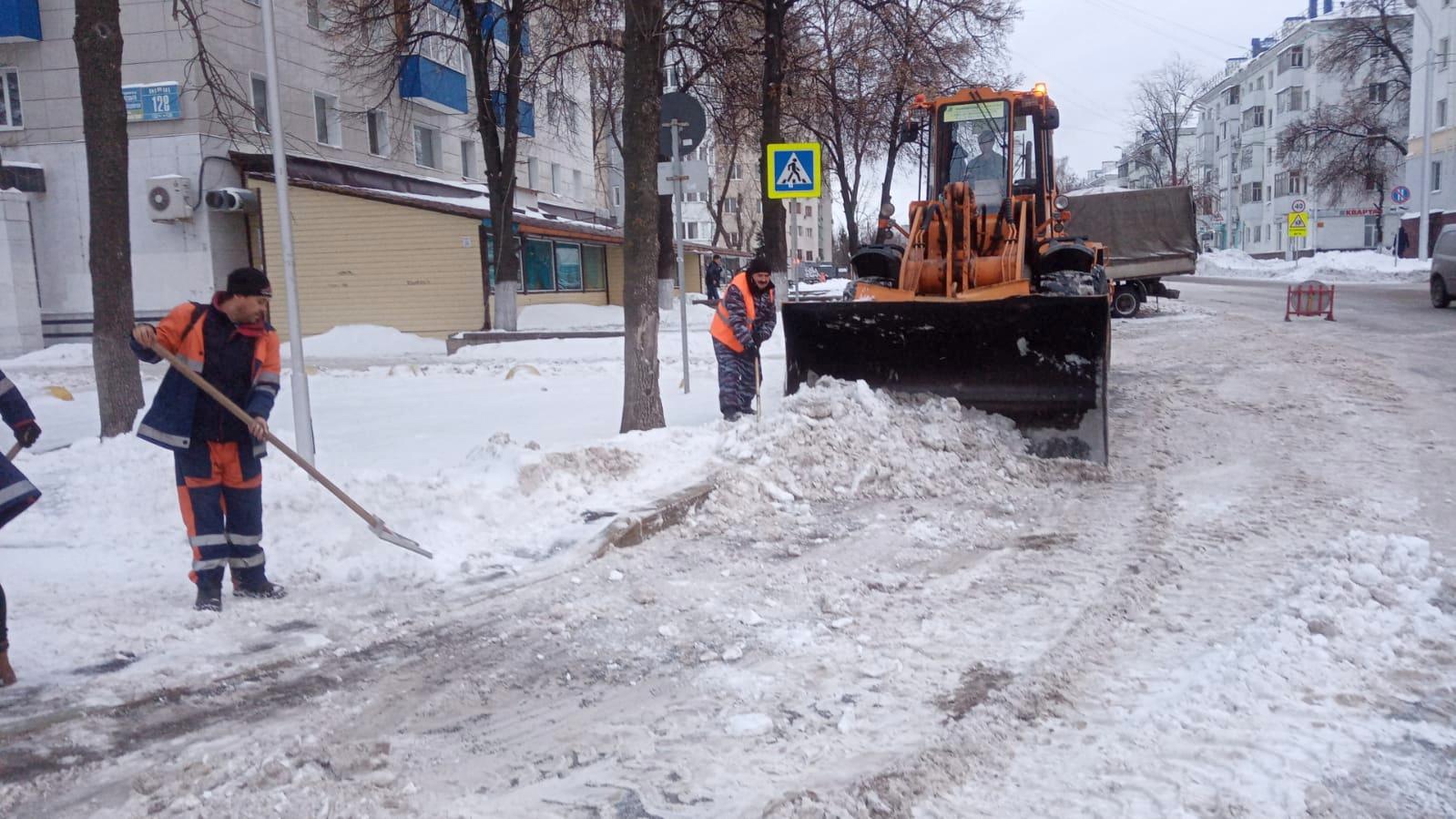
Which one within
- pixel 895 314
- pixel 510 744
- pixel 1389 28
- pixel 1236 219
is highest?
pixel 1389 28

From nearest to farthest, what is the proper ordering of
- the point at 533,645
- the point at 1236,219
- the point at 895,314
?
the point at 533,645 < the point at 895,314 < the point at 1236,219

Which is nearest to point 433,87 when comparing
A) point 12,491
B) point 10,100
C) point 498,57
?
point 498,57

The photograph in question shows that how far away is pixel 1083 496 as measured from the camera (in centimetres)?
664

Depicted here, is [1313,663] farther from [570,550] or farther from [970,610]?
[570,550]

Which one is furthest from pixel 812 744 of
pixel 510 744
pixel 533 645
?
pixel 533 645

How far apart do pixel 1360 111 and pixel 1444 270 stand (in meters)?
30.2

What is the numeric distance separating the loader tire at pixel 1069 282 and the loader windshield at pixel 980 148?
2.94 ft

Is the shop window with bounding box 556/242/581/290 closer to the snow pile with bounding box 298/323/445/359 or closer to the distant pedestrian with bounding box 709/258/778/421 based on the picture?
the snow pile with bounding box 298/323/445/359

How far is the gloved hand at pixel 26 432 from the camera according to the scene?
4195mm

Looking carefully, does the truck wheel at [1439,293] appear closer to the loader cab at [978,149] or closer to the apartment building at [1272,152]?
the loader cab at [978,149]

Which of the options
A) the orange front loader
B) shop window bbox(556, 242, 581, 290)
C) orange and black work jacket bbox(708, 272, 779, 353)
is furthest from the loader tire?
shop window bbox(556, 242, 581, 290)

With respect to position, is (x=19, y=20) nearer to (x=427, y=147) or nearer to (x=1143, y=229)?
(x=427, y=147)

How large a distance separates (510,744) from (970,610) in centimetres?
215

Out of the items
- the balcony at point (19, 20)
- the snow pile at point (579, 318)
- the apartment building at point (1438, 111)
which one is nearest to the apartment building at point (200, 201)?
the balcony at point (19, 20)
